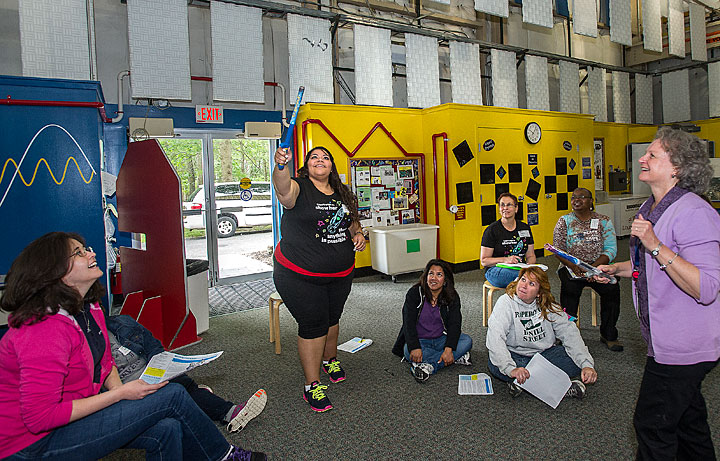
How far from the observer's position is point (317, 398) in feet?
8.49

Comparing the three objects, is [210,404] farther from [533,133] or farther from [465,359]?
[533,133]

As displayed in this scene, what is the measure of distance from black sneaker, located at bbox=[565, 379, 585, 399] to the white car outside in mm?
4551

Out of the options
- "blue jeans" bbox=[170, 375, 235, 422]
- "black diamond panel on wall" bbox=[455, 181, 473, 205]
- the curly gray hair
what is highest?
"black diamond panel on wall" bbox=[455, 181, 473, 205]

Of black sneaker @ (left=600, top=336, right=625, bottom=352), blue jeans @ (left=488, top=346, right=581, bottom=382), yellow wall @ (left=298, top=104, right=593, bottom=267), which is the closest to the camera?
blue jeans @ (left=488, top=346, right=581, bottom=382)

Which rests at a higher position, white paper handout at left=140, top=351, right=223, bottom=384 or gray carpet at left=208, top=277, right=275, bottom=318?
white paper handout at left=140, top=351, right=223, bottom=384

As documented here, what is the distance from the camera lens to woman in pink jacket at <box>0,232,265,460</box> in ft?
4.49

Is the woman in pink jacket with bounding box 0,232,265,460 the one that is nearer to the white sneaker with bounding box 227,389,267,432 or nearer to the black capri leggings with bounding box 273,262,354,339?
the white sneaker with bounding box 227,389,267,432

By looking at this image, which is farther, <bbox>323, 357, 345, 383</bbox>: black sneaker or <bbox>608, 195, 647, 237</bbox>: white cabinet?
<bbox>608, 195, 647, 237</bbox>: white cabinet

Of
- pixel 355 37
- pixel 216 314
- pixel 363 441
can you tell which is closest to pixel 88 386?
pixel 363 441

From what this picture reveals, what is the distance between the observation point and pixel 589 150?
26.3 feet

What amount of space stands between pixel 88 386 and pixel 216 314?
322 cm

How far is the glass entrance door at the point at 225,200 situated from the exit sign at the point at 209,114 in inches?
8.7

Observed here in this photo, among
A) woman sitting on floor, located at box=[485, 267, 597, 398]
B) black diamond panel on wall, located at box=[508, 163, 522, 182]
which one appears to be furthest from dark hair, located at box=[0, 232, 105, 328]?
black diamond panel on wall, located at box=[508, 163, 522, 182]

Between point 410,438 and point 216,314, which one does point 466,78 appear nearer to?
point 216,314
